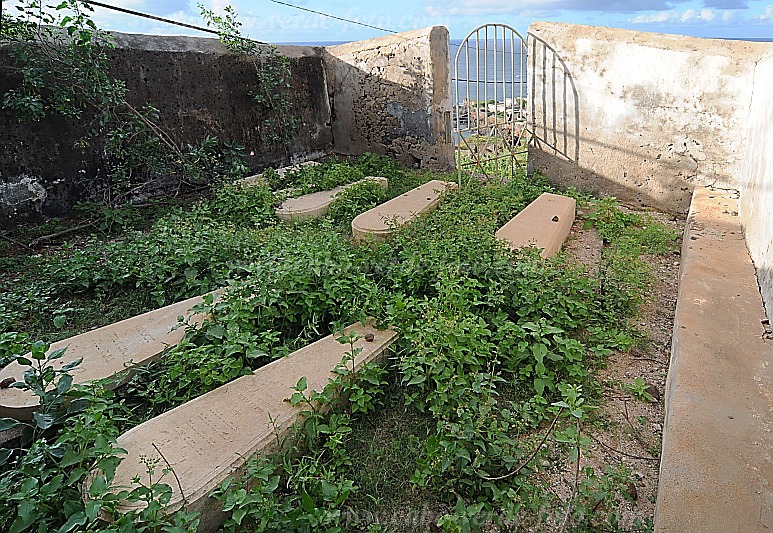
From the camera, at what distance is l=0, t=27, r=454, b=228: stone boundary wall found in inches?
198

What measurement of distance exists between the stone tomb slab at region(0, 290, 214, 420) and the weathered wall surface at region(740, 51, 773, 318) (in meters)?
3.13

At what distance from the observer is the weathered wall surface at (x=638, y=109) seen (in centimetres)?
499

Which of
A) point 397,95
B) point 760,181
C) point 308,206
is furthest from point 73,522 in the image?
point 397,95

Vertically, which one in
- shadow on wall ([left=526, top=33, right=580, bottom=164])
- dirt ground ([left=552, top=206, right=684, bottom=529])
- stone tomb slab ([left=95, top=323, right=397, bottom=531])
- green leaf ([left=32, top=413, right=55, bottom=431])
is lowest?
dirt ground ([left=552, top=206, right=684, bottom=529])

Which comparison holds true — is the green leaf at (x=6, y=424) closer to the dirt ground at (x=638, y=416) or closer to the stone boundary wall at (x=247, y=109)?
the dirt ground at (x=638, y=416)

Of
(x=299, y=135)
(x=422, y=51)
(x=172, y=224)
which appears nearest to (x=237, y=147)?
(x=299, y=135)

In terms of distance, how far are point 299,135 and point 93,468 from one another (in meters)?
6.10

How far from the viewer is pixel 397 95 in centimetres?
716

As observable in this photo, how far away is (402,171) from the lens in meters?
7.09

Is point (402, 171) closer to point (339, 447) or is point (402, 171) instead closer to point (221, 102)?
point (221, 102)

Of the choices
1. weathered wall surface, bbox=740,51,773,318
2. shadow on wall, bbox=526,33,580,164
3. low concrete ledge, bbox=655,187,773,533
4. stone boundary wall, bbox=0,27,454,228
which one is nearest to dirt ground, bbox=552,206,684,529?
low concrete ledge, bbox=655,187,773,533

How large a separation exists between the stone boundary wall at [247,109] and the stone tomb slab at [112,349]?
2586 millimetres

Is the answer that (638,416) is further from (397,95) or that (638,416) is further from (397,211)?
(397,95)

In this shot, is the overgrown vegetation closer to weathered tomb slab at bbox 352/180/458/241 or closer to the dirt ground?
the dirt ground
